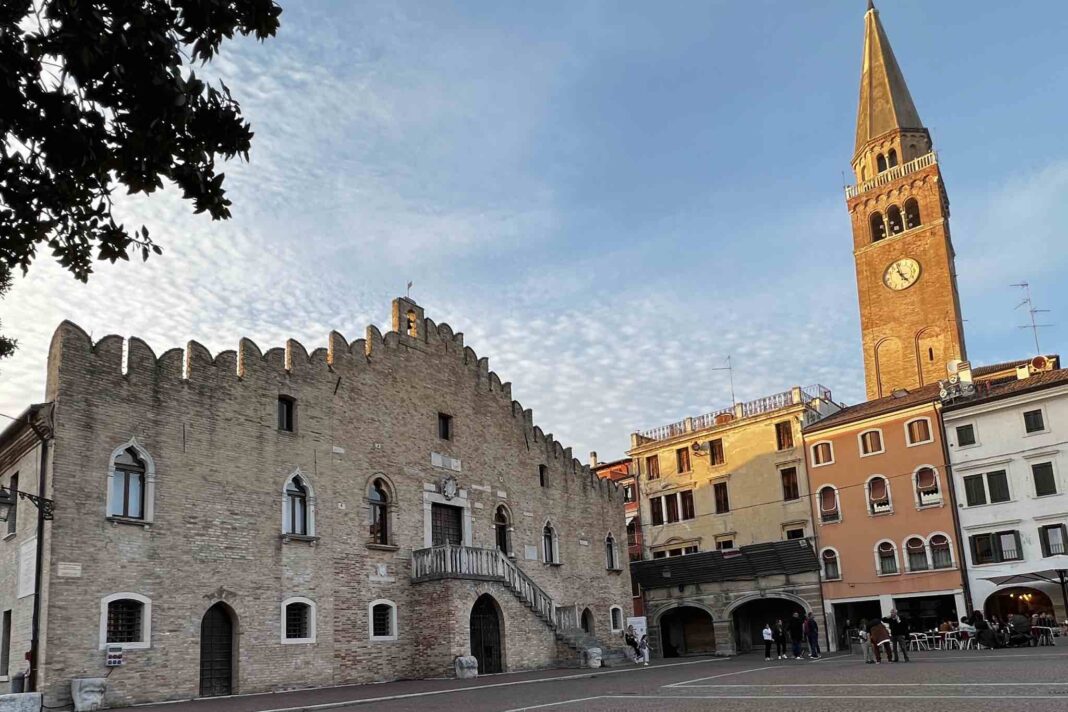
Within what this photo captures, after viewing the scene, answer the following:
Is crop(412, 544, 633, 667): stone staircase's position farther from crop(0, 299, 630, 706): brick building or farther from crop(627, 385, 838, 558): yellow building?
crop(627, 385, 838, 558): yellow building

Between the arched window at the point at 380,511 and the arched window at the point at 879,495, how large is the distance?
844 inches

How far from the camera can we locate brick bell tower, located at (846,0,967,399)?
54.5 meters

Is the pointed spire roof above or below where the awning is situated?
above

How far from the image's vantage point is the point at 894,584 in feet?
119

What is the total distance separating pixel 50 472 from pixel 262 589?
5722 mm

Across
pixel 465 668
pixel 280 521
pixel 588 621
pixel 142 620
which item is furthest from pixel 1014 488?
pixel 142 620

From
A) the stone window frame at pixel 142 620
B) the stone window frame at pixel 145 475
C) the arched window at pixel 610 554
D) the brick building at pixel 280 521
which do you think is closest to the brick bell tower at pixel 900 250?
the arched window at pixel 610 554

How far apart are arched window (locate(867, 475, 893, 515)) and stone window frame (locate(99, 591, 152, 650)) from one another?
94.0ft

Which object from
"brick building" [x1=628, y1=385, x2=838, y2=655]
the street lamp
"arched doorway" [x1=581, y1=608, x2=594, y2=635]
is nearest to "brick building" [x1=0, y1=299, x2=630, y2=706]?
the street lamp

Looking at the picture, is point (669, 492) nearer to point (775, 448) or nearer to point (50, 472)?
point (775, 448)

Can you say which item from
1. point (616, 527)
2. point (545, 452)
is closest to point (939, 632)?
point (616, 527)

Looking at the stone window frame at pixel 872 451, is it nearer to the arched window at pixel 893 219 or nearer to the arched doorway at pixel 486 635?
the arched doorway at pixel 486 635

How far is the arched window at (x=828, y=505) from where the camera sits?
128 ft

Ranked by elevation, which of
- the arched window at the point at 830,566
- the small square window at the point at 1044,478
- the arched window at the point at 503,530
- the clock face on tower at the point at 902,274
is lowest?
the arched window at the point at 830,566
